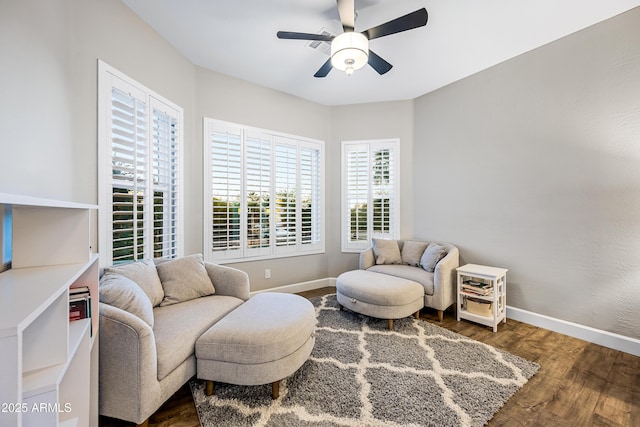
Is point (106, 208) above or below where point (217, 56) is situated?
below

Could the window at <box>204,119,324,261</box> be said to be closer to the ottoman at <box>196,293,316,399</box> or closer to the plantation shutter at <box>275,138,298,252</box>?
the plantation shutter at <box>275,138,298,252</box>

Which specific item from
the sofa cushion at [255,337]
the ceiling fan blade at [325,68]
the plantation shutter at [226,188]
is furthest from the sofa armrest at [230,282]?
the ceiling fan blade at [325,68]

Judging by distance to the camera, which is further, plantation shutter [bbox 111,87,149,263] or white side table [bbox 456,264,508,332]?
white side table [bbox 456,264,508,332]

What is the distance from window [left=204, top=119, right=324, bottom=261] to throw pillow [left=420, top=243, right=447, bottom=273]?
1581mm

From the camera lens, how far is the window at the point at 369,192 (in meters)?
4.09


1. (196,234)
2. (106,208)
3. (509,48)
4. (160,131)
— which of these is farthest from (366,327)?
(509,48)

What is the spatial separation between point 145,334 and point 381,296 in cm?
202

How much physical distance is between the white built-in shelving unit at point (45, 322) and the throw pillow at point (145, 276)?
61 cm

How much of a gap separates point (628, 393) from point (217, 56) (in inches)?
178

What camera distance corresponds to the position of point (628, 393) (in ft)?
5.87

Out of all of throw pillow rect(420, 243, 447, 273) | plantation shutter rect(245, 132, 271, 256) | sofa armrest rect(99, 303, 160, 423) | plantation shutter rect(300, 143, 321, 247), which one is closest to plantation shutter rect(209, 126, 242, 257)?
plantation shutter rect(245, 132, 271, 256)

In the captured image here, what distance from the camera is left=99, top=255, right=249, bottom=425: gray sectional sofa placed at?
1421mm

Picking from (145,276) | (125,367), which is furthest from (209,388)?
(145,276)

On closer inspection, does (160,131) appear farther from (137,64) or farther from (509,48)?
(509,48)
